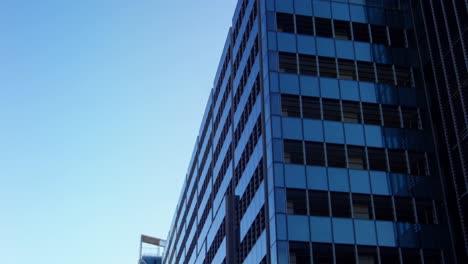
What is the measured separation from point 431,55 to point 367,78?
584cm

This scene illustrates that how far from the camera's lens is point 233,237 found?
6862 cm

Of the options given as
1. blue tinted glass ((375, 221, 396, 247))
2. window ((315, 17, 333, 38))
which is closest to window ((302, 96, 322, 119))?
window ((315, 17, 333, 38))

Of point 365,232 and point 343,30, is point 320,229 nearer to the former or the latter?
point 365,232

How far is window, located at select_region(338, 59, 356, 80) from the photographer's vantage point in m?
62.4

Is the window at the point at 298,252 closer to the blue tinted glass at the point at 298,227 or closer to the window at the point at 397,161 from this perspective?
the blue tinted glass at the point at 298,227

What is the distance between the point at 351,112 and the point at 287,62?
22.4 ft

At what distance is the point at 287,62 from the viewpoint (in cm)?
6156

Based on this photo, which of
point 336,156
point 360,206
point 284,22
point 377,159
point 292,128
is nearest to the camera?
point 360,206

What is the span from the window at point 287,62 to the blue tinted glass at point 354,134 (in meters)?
6.61

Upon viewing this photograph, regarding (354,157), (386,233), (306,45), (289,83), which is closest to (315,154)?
(354,157)

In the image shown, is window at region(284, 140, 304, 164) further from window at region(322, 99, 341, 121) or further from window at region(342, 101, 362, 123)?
window at region(342, 101, 362, 123)

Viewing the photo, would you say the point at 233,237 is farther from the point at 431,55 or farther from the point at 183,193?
the point at 183,193

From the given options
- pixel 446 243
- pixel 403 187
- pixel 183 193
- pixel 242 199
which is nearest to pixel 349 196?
pixel 403 187

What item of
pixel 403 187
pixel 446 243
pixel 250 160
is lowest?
pixel 446 243
